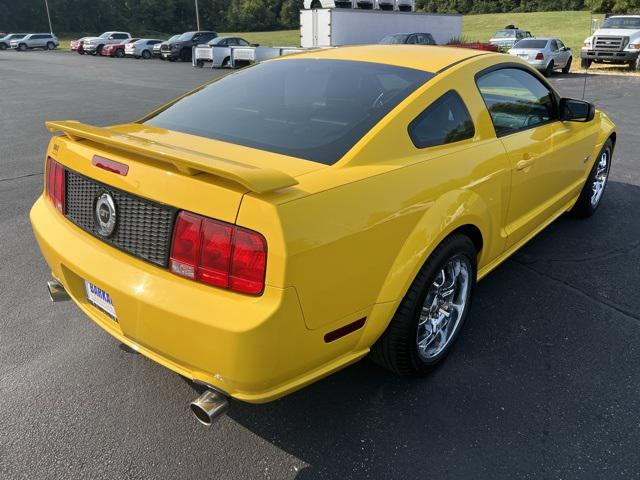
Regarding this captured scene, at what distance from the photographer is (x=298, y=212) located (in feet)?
6.07

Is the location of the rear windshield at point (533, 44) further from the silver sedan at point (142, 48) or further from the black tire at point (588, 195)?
the silver sedan at point (142, 48)

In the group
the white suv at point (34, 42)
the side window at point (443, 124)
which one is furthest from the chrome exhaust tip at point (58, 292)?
the white suv at point (34, 42)

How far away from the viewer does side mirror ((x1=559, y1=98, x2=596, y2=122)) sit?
3.75 metres

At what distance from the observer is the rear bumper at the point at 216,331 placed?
182 cm

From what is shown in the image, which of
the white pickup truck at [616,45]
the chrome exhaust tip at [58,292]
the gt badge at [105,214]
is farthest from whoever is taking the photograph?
the white pickup truck at [616,45]

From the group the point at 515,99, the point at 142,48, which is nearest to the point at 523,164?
the point at 515,99

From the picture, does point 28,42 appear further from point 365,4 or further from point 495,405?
point 495,405

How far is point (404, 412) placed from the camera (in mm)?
2492

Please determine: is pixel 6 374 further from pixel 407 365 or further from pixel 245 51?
pixel 245 51

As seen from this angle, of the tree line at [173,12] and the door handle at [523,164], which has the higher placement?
the tree line at [173,12]

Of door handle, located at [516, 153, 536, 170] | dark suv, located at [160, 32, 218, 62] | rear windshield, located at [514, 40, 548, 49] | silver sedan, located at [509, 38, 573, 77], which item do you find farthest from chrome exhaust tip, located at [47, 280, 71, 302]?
dark suv, located at [160, 32, 218, 62]

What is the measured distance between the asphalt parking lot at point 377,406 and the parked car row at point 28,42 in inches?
2077

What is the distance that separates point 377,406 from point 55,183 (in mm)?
1907

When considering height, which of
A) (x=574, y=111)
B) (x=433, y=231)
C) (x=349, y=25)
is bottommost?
(x=433, y=231)
